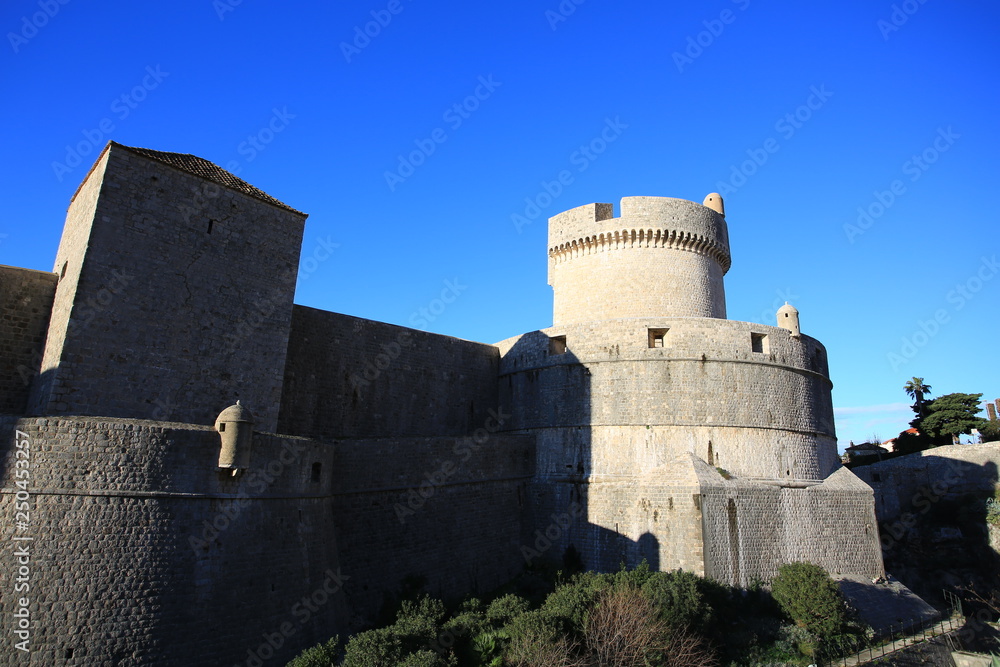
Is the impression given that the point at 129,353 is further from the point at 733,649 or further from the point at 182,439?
the point at 733,649

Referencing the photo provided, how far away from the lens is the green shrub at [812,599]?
14117 mm

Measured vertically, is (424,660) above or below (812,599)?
below

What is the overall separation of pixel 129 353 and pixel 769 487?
15022 millimetres

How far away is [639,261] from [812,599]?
10992mm

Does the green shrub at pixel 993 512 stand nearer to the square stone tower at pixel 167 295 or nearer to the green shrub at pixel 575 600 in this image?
the green shrub at pixel 575 600

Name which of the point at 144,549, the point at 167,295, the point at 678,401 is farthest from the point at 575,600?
the point at 167,295

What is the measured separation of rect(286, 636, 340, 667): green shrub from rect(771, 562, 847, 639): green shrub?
10375mm

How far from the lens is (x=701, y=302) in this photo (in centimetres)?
2098

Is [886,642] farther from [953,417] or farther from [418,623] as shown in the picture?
[953,417]

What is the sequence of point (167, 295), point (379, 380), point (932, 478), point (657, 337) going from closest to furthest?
point (167, 295) → point (379, 380) → point (657, 337) → point (932, 478)

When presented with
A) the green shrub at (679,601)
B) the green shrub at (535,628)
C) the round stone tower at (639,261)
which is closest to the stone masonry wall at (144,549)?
the green shrub at (535,628)

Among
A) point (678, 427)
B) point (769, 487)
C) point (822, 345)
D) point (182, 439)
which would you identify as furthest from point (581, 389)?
point (182, 439)

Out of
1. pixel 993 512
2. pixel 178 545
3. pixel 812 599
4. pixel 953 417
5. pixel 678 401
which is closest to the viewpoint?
pixel 178 545

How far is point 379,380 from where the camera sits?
17469mm
